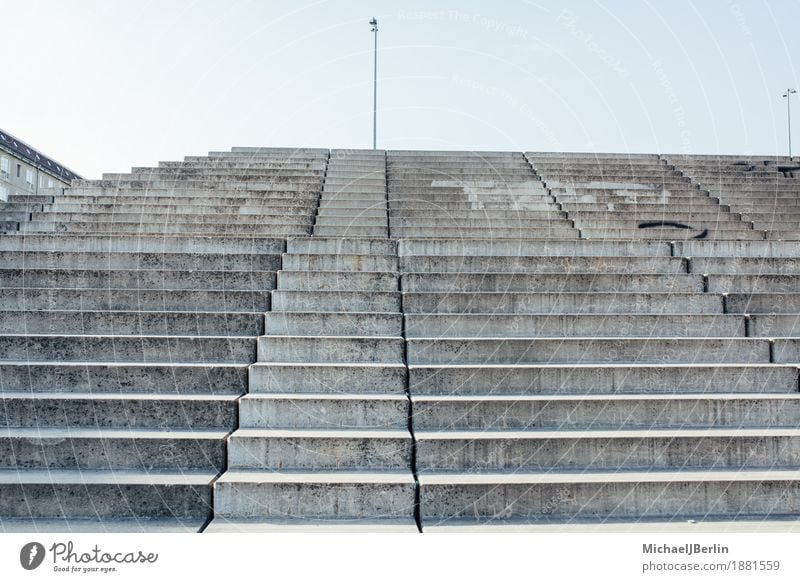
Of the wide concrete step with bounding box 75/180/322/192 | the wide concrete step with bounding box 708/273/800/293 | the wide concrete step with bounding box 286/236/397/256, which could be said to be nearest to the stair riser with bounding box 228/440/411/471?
the wide concrete step with bounding box 286/236/397/256

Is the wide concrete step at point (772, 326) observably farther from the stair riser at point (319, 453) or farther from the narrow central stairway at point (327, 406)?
the stair riser at point (319, 453)

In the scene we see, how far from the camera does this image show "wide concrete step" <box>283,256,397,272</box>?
6492mm

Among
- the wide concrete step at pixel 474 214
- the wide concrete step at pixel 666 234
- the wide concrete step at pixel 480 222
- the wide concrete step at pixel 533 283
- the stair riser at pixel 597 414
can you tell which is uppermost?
the wide concrete step at pixel 474 214

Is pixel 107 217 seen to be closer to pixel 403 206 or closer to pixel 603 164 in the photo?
pixel 403 206

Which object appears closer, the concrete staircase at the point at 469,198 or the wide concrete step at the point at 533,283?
the wide concrete step at the point at 533,283

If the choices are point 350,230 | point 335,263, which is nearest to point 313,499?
point 335,263

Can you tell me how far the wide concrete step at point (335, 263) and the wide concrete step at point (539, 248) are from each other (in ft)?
1.57

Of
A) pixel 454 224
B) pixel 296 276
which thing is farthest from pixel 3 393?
pixel 454 224

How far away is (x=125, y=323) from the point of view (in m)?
5.49

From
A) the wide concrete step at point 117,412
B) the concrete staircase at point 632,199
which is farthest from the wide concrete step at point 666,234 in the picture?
the wide concrete step at point 117,412

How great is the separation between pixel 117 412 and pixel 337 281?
2492mm

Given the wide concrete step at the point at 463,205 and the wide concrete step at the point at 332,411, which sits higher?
the wide concrete step at the point at 463,205

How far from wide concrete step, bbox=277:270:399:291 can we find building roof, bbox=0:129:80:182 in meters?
38.2
